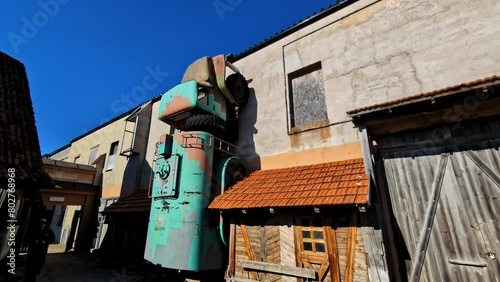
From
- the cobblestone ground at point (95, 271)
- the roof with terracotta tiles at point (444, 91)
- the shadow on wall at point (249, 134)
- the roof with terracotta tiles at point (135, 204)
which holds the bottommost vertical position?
the cobblestone ground at point (95, 271)

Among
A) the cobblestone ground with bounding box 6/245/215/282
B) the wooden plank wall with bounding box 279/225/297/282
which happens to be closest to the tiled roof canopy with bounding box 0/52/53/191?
the cobblestone ground with bounding box 6/245/215/282

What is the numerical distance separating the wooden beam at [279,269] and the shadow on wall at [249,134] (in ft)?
11.3

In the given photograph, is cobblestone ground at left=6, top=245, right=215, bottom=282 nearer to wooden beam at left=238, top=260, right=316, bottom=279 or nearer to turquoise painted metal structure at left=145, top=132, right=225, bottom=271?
turquoise painted metal structure at left=145, top=132, right=225, bottom=271

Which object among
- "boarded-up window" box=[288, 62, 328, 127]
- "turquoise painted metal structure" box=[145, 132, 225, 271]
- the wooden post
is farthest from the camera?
"boarded-up window" box=[288, 62, 328, 127]

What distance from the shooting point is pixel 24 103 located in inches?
405

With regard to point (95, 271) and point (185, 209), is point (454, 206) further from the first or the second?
point (95, 271)

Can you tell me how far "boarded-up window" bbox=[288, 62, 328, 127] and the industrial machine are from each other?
92.3 inches

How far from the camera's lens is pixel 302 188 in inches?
246

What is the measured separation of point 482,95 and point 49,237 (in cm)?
1255

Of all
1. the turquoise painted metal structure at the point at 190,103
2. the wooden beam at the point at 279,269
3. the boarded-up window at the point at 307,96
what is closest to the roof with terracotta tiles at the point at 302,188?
the wooden beam at the point at 279,269

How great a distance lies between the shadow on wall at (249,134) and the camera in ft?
30.1

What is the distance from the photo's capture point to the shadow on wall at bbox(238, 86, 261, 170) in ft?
30.1

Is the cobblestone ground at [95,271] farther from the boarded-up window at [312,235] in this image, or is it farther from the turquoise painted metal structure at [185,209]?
the boarded-up window at [312,235]

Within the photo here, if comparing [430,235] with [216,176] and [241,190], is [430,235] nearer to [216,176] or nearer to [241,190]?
[241,190]
